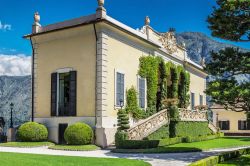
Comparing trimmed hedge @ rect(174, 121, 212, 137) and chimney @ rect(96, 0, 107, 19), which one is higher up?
chimney @ rect(96, 0, 107, 19)

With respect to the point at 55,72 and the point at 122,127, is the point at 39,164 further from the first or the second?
the point at 55,72

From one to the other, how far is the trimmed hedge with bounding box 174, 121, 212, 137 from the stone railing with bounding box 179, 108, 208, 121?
381 mm

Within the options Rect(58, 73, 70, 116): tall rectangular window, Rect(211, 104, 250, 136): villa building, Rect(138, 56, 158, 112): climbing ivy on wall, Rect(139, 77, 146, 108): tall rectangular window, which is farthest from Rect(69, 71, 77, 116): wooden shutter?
Rect(211, 104, 250, 136): villa building

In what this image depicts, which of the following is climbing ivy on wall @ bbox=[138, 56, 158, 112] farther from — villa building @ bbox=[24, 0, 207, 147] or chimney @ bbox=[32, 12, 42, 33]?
chimney @ bbox=[32, 12, 42, 33]

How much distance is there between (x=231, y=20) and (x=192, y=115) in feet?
59.7

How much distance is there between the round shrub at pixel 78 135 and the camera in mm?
21766

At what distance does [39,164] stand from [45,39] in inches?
589

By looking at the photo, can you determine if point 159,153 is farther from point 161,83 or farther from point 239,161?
point 161,83

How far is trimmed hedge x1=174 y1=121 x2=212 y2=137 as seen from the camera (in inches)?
1133

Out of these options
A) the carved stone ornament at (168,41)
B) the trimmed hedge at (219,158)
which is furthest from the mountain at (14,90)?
the trimmed hedge at (219,158)

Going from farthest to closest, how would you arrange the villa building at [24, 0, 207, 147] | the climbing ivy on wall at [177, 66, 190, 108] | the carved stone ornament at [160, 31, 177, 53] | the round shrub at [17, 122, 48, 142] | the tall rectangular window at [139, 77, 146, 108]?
the climbing ivy on wall at [177, 66, 190, 108] → the carved stone ornament at [160, 31, 177, 53] → the tall rectangular window at [139, 77, 146, 108] → the villa building at [24, 0, 207, 147] → the round shrub at [17, 122, 48, 142]

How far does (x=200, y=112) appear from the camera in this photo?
34250 millimetres

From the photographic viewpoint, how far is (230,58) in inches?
610

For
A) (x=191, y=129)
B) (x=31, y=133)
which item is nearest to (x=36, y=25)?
(x=31, y=133)
